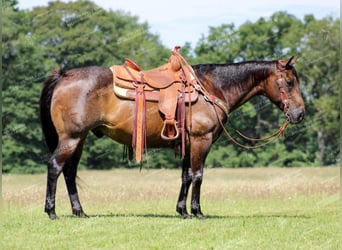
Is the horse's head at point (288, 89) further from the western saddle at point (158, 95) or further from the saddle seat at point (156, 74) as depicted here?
the saddle seat at point (156, 74)

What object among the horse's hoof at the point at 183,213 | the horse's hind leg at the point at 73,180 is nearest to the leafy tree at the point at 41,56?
the horse's hind leg at the point at 73,180

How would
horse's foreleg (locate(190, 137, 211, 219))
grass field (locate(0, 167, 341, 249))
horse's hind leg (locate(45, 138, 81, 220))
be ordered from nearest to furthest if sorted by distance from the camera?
grass field (locate(0, 167, 341, 249)) → horse's hind leg (locate(45, 138, 81, 220)) → horse's foreleg (locate(190, 137, 211, 219))

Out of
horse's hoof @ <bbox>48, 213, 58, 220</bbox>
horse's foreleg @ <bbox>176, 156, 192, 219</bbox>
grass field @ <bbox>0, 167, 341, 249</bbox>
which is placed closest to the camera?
grass field @ <bbox>0, 167, 341, 249</bbox>

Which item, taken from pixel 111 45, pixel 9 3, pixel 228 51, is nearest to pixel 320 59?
pixel 228 51

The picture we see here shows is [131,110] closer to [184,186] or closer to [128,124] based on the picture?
[128,124]

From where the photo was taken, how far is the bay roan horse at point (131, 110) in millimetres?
11578

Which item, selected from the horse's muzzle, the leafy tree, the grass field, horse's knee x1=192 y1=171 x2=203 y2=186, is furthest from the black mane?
the leafy tree

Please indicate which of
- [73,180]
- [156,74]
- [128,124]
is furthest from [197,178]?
[73,180]

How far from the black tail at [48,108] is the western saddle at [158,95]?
982 millimetres

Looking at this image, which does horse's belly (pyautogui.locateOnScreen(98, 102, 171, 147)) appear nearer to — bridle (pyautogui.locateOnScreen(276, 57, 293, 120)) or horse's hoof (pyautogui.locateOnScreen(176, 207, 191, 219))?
horse's hoof (pyautogui.locateOnScreen(176, 207, 191, 219))

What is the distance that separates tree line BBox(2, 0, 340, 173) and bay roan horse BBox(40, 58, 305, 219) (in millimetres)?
31659

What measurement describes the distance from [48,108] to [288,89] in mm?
4106

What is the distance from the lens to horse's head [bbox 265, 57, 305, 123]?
12.3 m

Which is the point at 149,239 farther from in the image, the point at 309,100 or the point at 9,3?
the point at 309,100
